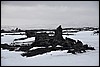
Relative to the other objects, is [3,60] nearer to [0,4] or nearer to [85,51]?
[0,4]

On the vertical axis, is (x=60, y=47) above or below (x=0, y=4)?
below

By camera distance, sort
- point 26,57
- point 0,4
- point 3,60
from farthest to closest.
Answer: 1. point 26,57
2. point 3,60
3. point 0,4

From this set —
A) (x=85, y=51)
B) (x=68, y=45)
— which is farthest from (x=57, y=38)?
(x=85, y=51)

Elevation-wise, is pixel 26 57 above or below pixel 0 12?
below

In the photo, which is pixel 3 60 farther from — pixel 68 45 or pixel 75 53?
pixel 68 45

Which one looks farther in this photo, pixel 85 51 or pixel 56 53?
pixel 85 51

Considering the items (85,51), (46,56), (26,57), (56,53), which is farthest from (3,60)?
(85,51)

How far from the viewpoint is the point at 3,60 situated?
29.3ft

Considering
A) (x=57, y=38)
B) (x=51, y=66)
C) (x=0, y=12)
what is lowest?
(x=51, y=66)

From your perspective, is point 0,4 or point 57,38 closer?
point 0,4

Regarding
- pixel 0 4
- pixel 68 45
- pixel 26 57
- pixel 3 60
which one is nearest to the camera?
pixel 0 4

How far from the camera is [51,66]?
7406mm

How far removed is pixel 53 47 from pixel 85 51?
153 centimetres

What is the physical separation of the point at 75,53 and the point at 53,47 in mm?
1230
